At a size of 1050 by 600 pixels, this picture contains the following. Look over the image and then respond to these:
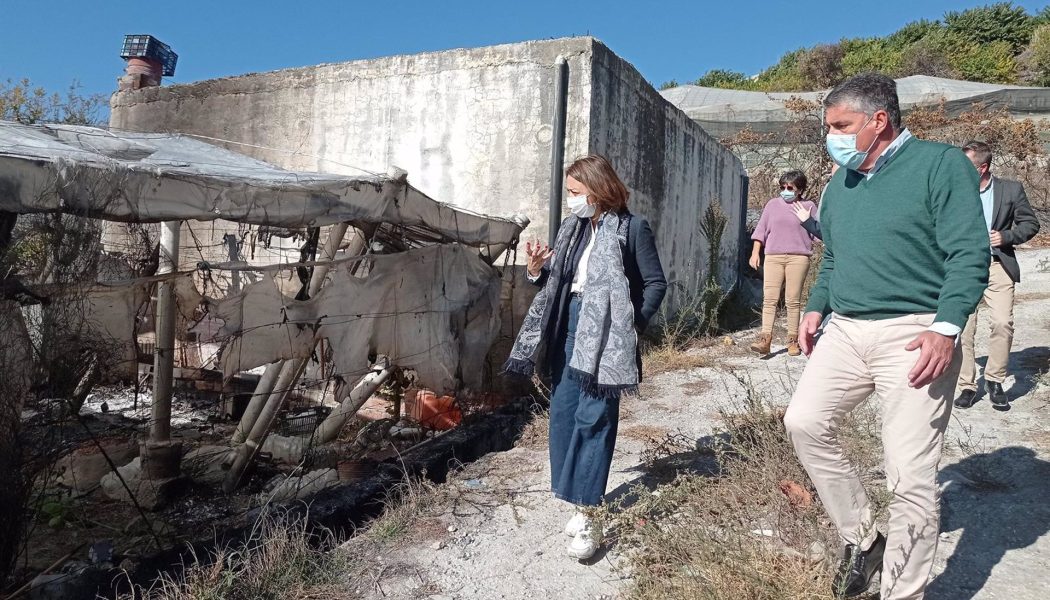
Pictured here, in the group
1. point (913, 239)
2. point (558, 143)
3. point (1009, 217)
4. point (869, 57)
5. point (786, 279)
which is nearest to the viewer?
point (913, 239)

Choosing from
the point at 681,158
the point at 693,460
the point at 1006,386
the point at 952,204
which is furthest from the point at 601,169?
the point at 681,158

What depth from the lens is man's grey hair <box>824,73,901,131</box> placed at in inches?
81.5

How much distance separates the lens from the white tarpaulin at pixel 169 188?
7.39 feet

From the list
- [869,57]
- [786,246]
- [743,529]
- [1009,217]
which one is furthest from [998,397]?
[869,57]

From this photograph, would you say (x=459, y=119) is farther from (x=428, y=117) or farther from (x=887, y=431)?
(x=887, y=431)

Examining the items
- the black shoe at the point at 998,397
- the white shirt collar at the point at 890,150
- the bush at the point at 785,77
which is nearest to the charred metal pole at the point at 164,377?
the white shirt collar at the point at 890,150

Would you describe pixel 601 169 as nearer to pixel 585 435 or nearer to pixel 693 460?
pixel 585 435

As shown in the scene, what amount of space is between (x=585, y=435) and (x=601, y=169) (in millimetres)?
1084

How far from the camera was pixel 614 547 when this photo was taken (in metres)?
2.72

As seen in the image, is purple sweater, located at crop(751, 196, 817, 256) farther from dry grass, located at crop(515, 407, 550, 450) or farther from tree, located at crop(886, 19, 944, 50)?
tree, located at crop(886, 19, 944, 50)

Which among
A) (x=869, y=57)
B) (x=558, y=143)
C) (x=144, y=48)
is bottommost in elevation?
(x=558, y=143)

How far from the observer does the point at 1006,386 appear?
195 inches

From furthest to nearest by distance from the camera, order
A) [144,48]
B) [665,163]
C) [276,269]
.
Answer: [144,48] → [665,163] → [276,269]

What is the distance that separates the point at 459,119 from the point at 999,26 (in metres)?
32.8
